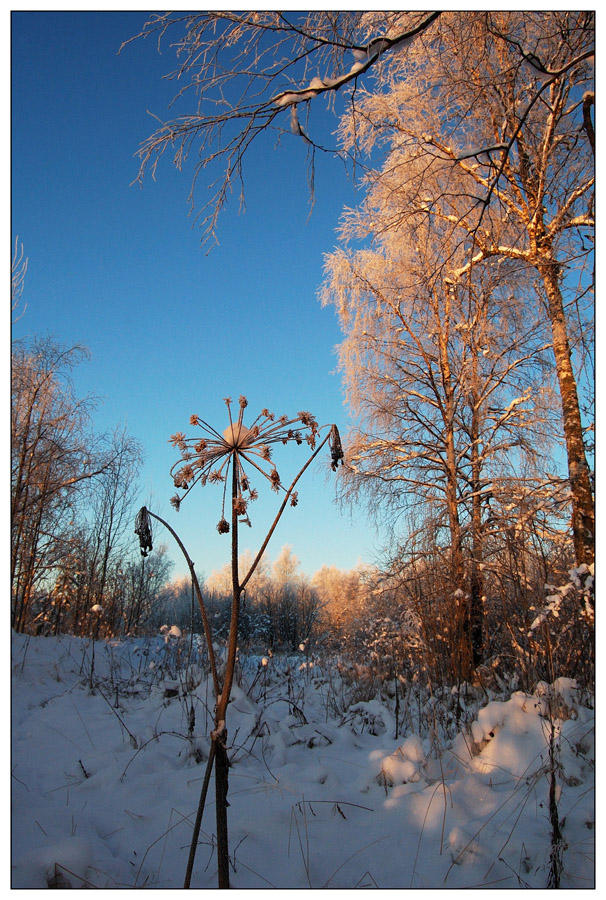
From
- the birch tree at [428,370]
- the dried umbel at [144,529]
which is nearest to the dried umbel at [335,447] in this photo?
the dried umbel at [144,529]

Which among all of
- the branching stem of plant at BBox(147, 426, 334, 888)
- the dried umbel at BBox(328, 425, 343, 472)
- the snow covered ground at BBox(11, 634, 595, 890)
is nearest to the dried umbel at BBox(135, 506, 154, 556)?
the branching stem of plant at BBox(147, 426, 334, 888)

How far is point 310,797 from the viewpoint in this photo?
2.29 metres

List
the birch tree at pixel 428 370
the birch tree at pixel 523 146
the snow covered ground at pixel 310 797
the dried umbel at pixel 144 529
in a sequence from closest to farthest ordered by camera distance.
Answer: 1. the dried umbel at pixel 144 529
2. the snow covered ground at pixel 310 797
3. the birch tree at pixel 523 146
4. the birch tree at pixel 428 370

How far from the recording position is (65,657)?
562cm

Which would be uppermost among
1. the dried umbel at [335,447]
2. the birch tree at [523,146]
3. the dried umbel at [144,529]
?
the birch tree at [523,146]

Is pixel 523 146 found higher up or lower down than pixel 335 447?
higher up

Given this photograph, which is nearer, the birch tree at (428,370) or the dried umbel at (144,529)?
the dried umbel at (144,529)

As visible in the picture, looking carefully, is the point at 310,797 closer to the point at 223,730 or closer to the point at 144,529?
the point at 223,730

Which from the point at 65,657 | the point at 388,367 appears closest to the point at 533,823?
the point at 65,657

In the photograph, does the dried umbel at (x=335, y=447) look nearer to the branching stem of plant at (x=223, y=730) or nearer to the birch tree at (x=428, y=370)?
the branching stem of plant at (x=223, y=730)

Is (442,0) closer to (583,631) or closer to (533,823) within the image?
(533,823)

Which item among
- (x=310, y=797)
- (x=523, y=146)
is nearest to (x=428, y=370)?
(x=523, y=146)

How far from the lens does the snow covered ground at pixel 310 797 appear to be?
66.1 inches

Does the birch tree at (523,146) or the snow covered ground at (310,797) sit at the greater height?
the birch tree at (523,146)
